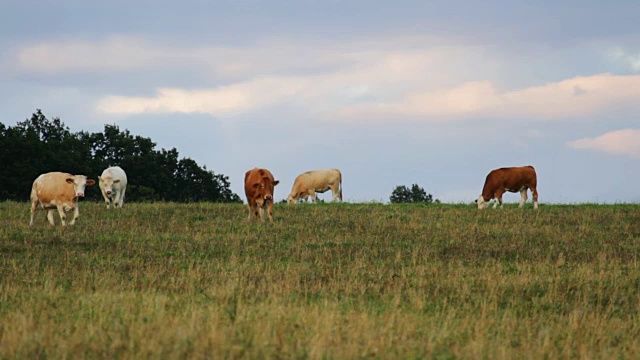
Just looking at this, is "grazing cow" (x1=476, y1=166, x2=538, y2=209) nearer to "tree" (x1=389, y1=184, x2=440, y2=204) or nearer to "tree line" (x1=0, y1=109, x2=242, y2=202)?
"tree line" (x1=0, y1=109, x2=242, y2=202)

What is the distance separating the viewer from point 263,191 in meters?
27.1

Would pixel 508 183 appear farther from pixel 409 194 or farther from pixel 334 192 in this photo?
pixel 409 194

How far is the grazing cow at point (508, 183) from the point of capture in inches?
1406

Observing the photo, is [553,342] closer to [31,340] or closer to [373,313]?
[373,313]

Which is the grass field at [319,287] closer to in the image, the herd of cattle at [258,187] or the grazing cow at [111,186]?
the herd of cattle at [258,187]

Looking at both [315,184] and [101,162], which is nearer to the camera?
[315,184]

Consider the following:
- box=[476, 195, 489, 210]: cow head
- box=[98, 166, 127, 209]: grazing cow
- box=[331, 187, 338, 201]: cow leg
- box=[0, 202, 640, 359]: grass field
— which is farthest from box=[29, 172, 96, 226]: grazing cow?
box=[331, 187, 338, 201]: cow leg

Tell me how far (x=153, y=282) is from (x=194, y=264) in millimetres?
2858

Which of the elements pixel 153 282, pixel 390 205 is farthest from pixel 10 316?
pixel 390 205

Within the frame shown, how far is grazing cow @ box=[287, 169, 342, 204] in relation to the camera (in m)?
47.1

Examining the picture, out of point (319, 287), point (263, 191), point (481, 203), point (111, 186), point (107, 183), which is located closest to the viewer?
point (319, 287)

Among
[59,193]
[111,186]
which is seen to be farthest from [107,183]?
[59,193]

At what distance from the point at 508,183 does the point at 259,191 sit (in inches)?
515

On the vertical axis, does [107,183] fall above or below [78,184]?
above
